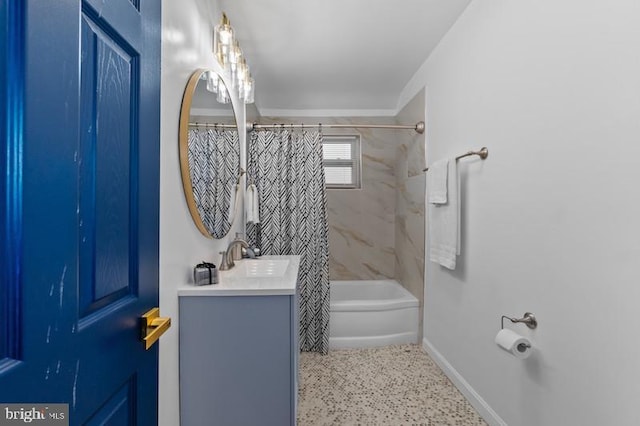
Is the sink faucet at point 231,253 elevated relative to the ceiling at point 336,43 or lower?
lower

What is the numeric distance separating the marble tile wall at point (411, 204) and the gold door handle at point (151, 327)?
2.45 m

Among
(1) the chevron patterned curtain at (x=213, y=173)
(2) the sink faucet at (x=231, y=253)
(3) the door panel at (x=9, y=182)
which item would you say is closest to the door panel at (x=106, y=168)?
(3) the door panel at (x=9, y=182)

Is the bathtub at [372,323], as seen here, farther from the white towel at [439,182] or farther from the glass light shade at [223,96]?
the glass light shade at [223,96]

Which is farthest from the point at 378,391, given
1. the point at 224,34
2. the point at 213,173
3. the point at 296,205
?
the point at 224,34

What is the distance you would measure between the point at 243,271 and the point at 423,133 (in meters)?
1.94

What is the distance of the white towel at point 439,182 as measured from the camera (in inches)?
86.7

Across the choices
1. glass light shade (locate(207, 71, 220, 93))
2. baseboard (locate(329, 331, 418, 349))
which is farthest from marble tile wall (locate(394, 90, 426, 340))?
glass light shade (locate(207, 71, 220, 93))

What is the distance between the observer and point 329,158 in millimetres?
3986

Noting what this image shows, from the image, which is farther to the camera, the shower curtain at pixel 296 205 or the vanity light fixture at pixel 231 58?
the shower curtain at pixel 296 205

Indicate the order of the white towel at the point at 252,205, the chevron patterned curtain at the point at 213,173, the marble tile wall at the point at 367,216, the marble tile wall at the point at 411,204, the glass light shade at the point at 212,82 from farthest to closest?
the marble tile wall at the point at 367,216
the marble tile wall at the point at 411,204
the white towel at the point at 252,205
the glass light shade at the point at 212,82
the chevron patterned curtain at the point at 213,173

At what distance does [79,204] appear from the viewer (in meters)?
0.60

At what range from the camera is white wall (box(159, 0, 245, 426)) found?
1.26 metres

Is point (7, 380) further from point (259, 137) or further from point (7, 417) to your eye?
point (259, 137)

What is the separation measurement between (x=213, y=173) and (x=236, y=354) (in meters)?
0.95
